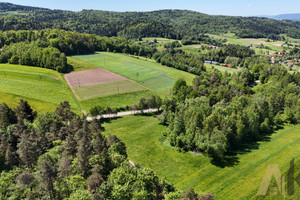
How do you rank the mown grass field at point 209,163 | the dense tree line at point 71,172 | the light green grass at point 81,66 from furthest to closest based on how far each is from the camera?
the light green grass at point 81,66 < the mown grass field at point 209,163 < the dense tree line at point 71,172

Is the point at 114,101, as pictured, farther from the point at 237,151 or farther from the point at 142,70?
the point at 237,151

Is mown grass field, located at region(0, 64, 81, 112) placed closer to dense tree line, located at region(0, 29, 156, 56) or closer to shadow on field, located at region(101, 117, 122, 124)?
shadow on field, located at region(101, 117, 122, 124)

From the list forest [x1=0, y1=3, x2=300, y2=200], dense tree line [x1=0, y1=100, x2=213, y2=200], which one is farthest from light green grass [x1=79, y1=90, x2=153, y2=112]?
dense tree line [x1=0, y1=100, x2=213, y2=200]

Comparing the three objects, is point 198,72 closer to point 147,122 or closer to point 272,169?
point 147,122

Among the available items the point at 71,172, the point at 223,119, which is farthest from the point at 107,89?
the point at 71,172

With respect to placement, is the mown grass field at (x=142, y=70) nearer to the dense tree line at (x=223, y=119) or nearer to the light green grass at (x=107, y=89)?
the light green grass at (x=107, y=89)

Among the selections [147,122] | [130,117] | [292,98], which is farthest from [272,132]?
[130,117]

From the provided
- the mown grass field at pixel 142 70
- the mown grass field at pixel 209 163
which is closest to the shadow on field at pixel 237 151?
the mown grass field at pixel 209 163
